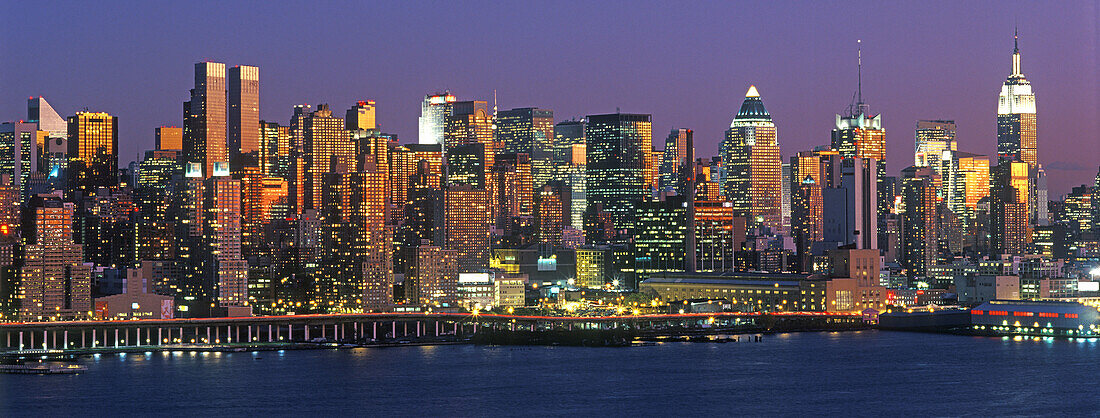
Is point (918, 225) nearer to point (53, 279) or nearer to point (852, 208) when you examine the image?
point (852, 208)

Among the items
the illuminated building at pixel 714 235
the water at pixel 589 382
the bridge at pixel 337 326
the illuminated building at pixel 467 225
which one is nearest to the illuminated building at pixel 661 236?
the illuminated building at pixel 714 235

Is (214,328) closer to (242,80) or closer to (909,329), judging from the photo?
(909,329)

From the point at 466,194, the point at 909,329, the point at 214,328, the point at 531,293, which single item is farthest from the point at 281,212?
the point at 909,329

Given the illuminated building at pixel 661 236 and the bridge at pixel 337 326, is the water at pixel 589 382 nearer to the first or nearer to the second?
the bridge at pixel 337 326

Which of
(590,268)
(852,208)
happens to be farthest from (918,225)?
(590,268)

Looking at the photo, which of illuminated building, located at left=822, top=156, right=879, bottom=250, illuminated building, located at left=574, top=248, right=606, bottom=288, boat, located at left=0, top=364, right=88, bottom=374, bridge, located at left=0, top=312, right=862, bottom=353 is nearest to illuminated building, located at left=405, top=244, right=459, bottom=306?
bridge, located at left=0, top=312, right=862, bottom=353
